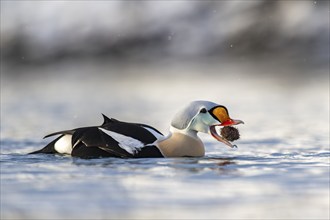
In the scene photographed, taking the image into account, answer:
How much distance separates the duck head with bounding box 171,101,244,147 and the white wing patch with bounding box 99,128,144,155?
57 centimetres

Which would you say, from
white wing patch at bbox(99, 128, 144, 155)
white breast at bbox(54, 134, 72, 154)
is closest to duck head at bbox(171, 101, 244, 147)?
white wing patch at bbox(99, 128, 144, 155)

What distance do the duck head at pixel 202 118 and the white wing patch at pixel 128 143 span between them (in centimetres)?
57

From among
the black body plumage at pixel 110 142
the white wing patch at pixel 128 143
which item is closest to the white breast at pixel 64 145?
the black body plumage at pixel 110 142

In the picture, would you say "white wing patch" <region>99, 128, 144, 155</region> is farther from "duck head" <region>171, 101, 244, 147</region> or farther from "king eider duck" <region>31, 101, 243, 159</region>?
"duck head" <region>171, 101, 244, 147</region>

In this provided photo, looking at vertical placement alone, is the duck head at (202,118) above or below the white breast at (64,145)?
above

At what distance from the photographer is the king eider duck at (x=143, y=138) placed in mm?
11141

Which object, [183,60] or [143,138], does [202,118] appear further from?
[183,60]

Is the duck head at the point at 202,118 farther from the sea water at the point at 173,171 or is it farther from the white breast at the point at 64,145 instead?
the white breast at the point at 64,145

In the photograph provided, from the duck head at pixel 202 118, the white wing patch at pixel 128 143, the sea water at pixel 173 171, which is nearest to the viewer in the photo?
the sea water at pixel 173 171

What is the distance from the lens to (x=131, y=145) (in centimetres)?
1111

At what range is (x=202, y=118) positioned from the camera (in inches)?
453

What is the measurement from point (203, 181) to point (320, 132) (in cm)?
608

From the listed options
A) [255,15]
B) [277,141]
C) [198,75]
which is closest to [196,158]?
[277,141]

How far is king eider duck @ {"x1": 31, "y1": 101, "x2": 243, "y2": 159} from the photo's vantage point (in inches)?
439
